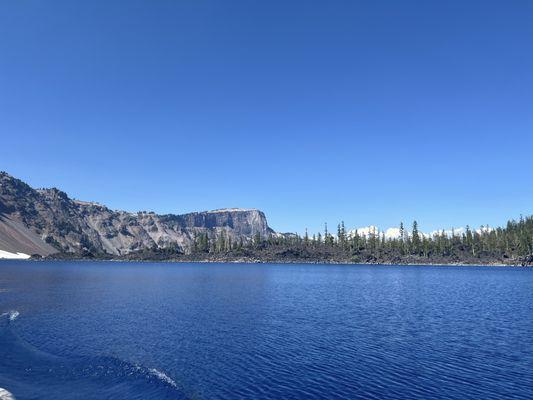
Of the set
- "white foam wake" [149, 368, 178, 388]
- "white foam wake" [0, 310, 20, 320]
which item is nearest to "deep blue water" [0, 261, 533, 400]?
"white foam wake" [149, 368, 178, 388]

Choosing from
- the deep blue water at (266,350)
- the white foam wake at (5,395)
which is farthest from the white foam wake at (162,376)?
the white foam wake at (5,395)

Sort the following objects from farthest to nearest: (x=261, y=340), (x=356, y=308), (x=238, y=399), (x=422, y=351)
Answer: (x=356, y=308) < (x=261, y=340) < (x=422, y=351) < (x=238, y=399)

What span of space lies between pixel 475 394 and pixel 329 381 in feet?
39.0

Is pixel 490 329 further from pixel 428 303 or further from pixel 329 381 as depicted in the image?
pixel 329 381

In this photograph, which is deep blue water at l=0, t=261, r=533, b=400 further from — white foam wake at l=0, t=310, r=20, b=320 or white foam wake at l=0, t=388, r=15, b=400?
white foam wake at l=0, t=310, r=20, b=320

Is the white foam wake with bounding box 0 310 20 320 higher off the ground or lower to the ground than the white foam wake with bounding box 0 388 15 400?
higher

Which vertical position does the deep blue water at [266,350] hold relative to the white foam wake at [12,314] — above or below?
below

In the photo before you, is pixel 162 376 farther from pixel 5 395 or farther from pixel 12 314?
pixel 12 314

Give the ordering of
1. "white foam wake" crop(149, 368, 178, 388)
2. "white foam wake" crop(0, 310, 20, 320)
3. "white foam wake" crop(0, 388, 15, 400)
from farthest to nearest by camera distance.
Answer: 1. "white foam wake" crop(0, 310, 20, 320)
2. "white foam wake" crop(149, 368, 178, 388)
3. "white foam wake" crop(0, 388, 15, 400)

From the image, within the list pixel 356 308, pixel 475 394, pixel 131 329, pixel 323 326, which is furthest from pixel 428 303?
pixel 131 329

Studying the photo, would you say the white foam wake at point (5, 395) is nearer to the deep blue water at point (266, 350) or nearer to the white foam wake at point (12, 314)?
the deep blue water at point (266, 350)

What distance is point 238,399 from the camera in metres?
31.0

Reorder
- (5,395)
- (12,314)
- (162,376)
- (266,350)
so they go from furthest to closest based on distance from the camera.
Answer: (12,314) → (266,350) → (162,376) → (5,395)

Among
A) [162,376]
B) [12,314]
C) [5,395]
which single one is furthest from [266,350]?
[12,314]
